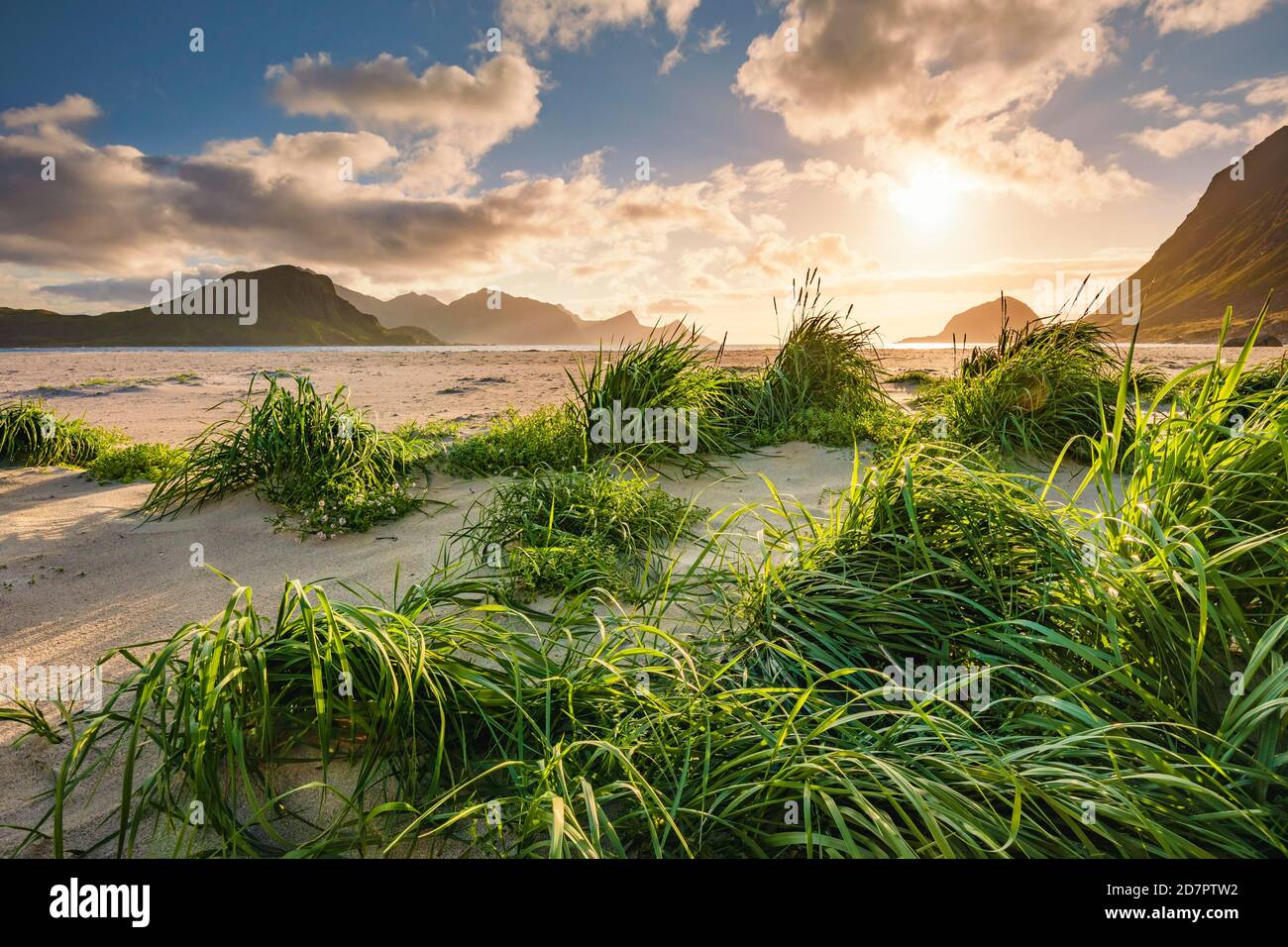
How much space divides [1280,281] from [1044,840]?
409 feet

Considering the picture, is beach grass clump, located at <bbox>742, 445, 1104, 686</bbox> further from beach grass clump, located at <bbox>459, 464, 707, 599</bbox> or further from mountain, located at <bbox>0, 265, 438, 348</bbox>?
mountain, located at <bbox>0, 265, 438, 348</bbox>

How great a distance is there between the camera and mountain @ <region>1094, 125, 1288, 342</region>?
294 feet

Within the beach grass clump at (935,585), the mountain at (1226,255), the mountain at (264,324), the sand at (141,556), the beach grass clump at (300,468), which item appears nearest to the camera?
the beach grass clump at (935,585)

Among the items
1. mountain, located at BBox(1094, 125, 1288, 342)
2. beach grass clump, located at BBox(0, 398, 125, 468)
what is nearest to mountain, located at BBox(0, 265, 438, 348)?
beach grass clump, located at BBox(0, 398, 125, 468)

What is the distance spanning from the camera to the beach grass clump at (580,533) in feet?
10.1

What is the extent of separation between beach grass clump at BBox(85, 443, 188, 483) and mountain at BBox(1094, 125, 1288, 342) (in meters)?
94.9

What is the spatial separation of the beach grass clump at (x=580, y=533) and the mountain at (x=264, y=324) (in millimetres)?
127292

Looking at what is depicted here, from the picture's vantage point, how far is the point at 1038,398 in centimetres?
584

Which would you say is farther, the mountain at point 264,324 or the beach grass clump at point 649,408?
the mountain at point 264,324

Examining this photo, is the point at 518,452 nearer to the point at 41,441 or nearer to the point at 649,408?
the point at 649,408

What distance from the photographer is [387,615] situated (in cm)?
201

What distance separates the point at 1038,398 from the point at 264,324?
614 feet

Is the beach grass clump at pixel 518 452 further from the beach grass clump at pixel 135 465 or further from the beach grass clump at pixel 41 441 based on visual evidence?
the beach grass clump at pixel 41 441

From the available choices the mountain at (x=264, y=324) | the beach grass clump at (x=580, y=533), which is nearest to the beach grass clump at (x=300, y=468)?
the beach grass clump at (x=580, y=533)
